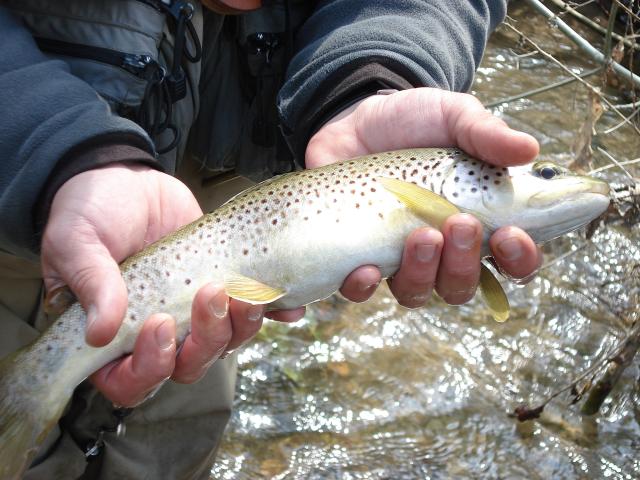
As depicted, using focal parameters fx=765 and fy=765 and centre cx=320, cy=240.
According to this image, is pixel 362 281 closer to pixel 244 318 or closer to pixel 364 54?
pixel 244 318

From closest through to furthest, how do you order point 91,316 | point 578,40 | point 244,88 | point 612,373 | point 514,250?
1. point 91,316
2. point 514,250
3. point 244,88
4. point 612,373
5. point 578,40

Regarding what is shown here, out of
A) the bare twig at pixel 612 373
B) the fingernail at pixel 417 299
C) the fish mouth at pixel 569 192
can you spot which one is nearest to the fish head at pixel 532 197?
the fish mouth at pixel 569 192

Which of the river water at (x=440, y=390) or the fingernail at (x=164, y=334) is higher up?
the fingernail at (x=164, y=334)

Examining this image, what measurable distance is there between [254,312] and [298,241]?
0.25m

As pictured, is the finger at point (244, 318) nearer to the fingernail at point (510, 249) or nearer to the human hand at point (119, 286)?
the human hand at point (119, 286)

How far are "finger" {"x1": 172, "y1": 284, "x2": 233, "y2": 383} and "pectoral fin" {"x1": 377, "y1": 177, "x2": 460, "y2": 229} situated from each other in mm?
553

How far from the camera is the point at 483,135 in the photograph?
2127 mm

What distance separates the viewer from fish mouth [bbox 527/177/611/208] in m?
2.13

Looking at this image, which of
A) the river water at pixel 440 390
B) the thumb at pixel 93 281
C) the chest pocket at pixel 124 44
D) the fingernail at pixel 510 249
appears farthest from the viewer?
the river water at pixel 440 390

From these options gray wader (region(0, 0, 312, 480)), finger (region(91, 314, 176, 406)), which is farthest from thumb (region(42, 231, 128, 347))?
gray wader (region(0, 0, 312, 480))

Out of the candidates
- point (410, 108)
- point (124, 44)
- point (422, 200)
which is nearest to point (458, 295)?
point (422, 200)

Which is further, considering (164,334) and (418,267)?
(418,267)

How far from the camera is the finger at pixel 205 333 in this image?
6.69 ft

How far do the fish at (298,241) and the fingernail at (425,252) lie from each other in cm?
7
